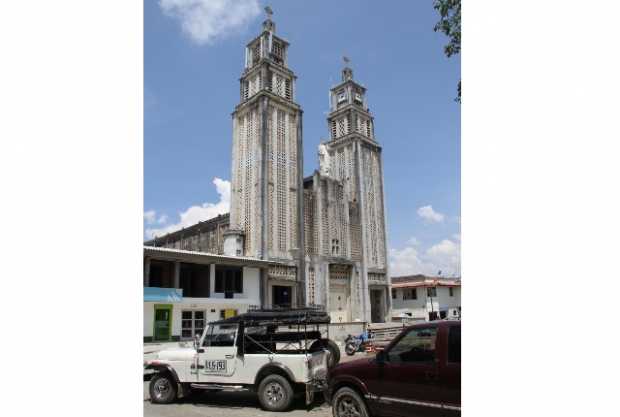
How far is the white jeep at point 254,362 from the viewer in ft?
24.4

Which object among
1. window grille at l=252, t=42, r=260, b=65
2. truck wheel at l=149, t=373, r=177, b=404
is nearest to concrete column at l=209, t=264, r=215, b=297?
truck wheel at l=149, t=373, r=177, b=404

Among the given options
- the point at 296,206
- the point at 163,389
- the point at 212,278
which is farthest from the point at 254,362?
the point at 296,206

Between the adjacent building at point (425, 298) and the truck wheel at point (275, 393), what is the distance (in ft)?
109

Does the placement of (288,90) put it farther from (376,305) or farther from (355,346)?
(355,346)

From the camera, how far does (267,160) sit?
29094 millimetres

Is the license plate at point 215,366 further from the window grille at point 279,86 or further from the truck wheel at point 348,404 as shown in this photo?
the window grille at point 279,86

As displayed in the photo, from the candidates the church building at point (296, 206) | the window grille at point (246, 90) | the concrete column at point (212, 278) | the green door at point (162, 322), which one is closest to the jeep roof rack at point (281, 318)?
the green door at point (162, 322)

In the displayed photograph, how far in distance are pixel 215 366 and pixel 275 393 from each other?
4.72ft

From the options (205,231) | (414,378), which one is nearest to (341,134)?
(205,231)

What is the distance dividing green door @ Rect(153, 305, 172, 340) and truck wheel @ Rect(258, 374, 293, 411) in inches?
523

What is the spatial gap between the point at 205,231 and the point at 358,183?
14.2 meters
